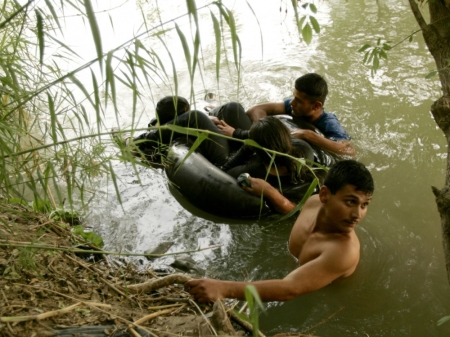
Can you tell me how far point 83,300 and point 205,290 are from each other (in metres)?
0.59

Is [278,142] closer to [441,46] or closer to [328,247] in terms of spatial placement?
[328,247]

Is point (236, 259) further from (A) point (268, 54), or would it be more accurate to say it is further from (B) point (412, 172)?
(A) point (268, 54)

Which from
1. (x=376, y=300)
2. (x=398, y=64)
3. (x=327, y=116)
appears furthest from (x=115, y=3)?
(x=376, y=300)

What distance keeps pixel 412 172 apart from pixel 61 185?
10.8 feet

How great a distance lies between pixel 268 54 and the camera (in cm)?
718

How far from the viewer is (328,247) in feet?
9.24

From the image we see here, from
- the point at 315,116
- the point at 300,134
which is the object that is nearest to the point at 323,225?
the point at 300,134

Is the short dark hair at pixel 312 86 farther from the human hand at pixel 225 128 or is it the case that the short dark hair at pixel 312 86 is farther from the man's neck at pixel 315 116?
the human hand at pixel 225 128

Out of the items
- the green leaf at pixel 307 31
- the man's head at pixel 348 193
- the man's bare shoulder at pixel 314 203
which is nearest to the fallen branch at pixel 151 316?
the man's head at pixel 348 193

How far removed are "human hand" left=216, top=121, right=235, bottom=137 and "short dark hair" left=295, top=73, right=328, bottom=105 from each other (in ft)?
2.47

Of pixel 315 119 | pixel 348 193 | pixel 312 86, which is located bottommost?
pixel 315 119

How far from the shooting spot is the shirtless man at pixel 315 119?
14.3 ft

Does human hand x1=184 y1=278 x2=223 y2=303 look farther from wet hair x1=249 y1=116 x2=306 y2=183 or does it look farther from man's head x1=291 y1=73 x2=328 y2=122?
man's head x1=291 y1=73 x2=328 y2=122

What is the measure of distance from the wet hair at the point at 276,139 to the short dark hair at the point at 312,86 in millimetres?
951
